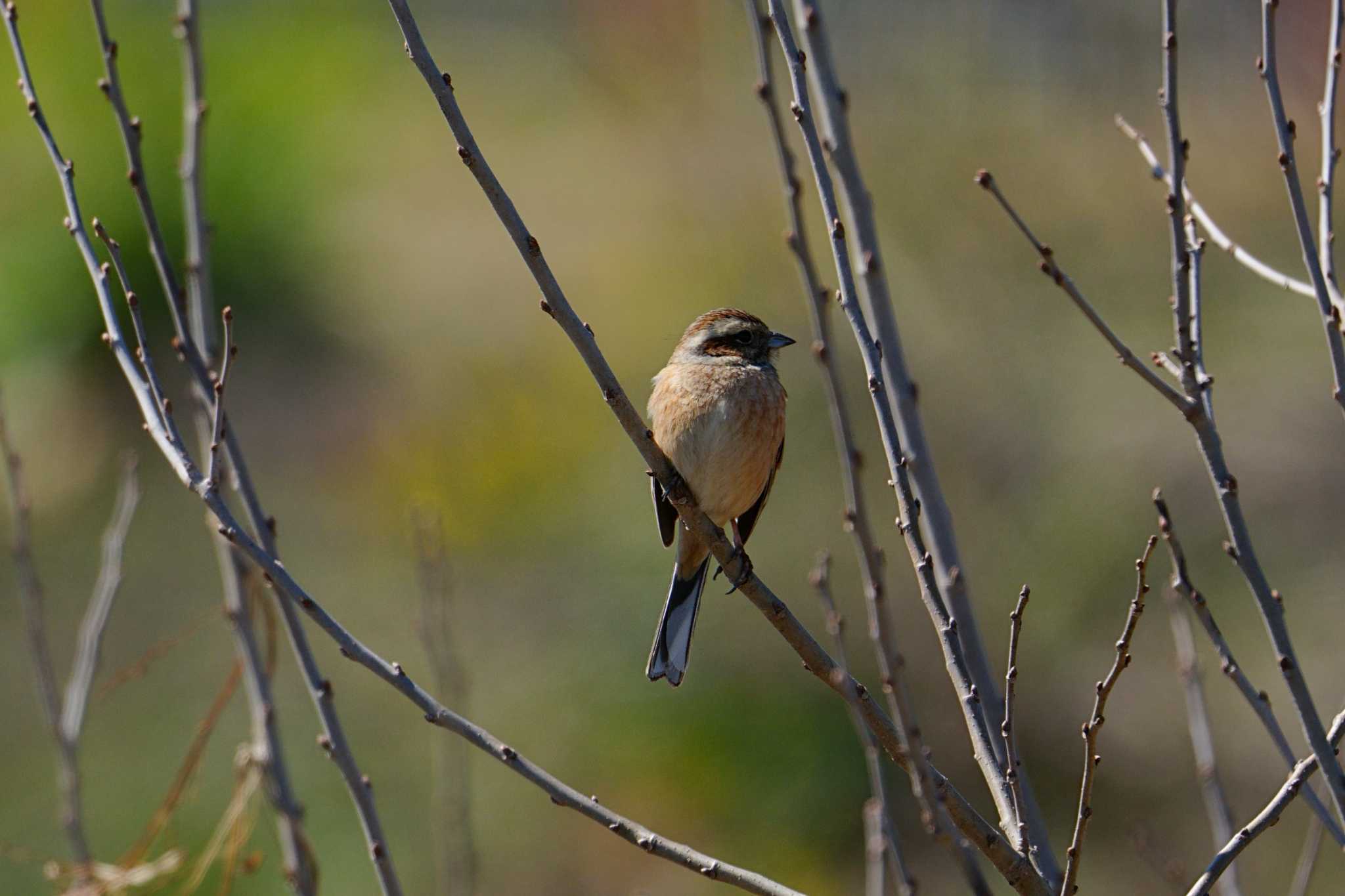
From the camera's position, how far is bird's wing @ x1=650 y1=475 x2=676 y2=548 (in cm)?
413

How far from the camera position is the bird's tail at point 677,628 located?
3.60m

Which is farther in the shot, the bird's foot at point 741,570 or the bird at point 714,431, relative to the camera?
the bird at point 714,431

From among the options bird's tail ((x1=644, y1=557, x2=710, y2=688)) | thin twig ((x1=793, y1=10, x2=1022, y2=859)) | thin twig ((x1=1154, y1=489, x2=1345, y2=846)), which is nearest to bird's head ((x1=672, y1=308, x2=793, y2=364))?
bird's tail ((x1=644, y1=557, x2=710, y2=688))

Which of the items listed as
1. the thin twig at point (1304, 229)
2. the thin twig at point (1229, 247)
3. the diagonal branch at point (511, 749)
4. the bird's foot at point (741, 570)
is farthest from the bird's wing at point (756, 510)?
the thin twig at point (1304, 229)

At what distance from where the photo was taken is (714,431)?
12.8 feet

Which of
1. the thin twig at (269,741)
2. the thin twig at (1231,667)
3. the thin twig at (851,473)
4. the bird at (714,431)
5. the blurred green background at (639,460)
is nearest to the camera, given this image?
the thin twig at (851,473)

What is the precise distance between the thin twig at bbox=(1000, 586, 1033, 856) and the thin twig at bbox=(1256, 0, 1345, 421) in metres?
0.50

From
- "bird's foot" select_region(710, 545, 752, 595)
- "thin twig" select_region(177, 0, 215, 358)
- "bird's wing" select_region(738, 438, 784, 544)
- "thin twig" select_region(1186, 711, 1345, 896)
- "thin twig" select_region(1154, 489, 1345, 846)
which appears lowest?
"thin twig" select_region(1186, 711, 1345, 896)

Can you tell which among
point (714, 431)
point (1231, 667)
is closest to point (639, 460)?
point (714, 431)

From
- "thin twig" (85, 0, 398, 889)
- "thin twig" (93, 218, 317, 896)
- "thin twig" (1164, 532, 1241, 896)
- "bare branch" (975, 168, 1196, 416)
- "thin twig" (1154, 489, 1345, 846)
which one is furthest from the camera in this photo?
"thin twig" (1164, 532, 1241, 896)

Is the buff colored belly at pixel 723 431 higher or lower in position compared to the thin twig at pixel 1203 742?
higher

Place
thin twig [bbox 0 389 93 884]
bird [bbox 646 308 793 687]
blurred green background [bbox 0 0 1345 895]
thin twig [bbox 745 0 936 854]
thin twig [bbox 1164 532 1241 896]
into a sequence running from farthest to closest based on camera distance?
blurred green background [bbox 0 0 1345 895] < bird [bbox 646 308 793 687] < thin twig [bbox 0 389 93 884] < thin twig [bbox 1164 532 1241 896] < thin twig [bbox 745 0 936 854]

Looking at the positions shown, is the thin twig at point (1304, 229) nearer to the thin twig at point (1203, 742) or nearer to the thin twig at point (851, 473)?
the thin twig at point (1203, 742)

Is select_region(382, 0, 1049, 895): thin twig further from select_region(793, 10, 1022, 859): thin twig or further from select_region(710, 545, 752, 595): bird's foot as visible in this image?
select_region(710, 545, 752, 595): bird's foot
